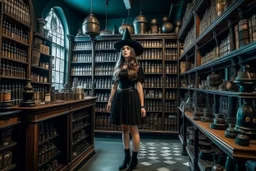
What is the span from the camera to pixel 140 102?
95.5 inches

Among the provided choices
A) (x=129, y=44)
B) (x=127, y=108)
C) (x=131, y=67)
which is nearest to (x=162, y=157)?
(x=127, y=108)

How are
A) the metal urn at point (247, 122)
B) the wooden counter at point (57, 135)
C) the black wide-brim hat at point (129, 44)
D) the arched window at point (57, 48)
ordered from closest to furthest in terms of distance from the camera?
1. the metal urn at point (247, 122)
2. the wooden counter at point (57, 135)
3. the black wide-brim hat at point (129, 44)
4. the arched window at point (57, 48)

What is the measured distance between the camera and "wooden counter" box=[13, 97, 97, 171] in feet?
5.24

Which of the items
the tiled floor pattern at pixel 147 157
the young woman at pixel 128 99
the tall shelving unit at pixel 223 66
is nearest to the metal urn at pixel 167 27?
the tall shelving unit at pixel 223 66

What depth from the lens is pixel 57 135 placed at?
220 cm

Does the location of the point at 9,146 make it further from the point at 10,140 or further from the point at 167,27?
the point at 167,27

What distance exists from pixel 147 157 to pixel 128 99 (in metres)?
1.20

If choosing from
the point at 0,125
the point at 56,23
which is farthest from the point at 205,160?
the point at 56,23

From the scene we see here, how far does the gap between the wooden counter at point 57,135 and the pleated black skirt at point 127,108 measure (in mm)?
527

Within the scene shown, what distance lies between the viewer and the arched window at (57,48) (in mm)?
4160

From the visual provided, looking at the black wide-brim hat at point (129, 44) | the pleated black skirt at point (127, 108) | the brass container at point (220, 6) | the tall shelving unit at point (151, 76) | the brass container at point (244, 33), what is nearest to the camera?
the brass container at point (244, 33)

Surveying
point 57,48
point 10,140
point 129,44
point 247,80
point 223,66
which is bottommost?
point 10,140

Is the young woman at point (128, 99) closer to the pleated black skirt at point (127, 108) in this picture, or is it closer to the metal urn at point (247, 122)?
the pleated black skirt at point (127, 108)

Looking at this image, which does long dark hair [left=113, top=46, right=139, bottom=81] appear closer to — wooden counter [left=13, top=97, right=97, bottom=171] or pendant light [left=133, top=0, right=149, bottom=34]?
wooden counter [left=13, top=97, right=97, bottom=171]
